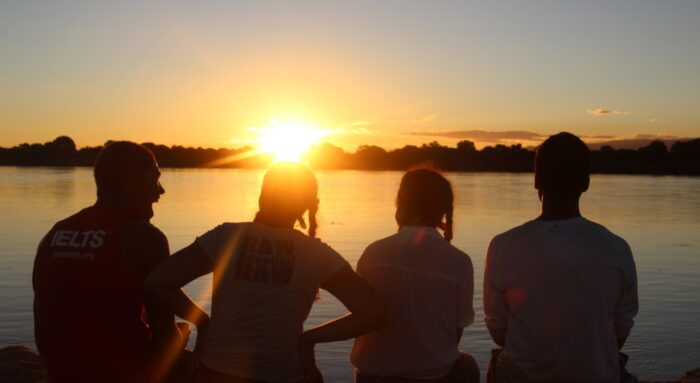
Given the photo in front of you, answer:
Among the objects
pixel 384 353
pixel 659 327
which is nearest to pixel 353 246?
pixel 659 327

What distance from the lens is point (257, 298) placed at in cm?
320

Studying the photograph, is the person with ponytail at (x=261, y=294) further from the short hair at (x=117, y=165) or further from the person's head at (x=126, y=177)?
the short hair at (x=117, y=165)

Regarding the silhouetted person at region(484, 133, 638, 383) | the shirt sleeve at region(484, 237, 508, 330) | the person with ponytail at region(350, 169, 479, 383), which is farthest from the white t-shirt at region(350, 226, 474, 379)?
the silhouetted person at region(484, 133, 638, 383)

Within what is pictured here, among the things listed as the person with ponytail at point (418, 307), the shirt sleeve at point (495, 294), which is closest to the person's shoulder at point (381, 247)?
the person with ponytail at point (418, 307)

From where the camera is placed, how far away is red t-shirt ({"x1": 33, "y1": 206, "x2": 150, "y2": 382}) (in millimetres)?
3242

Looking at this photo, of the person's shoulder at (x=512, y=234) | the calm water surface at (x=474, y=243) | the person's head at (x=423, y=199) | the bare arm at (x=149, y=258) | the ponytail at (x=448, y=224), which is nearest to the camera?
the bare arm at (x=149, y=258)

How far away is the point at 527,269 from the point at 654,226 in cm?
2232

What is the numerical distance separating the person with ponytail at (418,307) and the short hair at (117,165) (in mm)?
1263

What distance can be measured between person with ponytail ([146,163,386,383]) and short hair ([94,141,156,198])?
0.61 metres

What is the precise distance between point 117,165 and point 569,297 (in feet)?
7.52

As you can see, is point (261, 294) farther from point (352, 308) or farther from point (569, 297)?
point (569, 297)

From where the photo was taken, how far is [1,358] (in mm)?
6707

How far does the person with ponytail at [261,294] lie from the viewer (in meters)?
3.20

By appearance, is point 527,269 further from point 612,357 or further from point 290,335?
point 290,335
